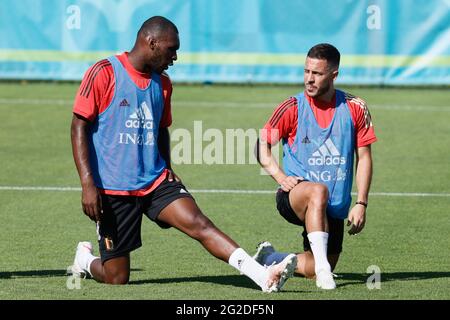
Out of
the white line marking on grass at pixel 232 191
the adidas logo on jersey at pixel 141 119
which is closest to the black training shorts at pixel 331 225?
the adidas logo on jersey at pixel 141 119

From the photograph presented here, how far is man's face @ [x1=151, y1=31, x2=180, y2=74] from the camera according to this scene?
8523mm

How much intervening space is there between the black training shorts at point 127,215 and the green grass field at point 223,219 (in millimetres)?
314

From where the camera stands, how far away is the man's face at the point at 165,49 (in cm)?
852

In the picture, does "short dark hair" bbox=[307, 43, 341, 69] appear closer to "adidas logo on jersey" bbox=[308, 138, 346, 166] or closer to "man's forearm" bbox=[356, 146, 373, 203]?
"adidas logo on jersey" bbox=[308, 138, 346, 166]

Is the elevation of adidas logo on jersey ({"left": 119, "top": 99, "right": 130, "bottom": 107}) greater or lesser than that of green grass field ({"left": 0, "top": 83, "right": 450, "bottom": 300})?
greater

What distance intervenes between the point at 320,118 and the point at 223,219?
3.20m

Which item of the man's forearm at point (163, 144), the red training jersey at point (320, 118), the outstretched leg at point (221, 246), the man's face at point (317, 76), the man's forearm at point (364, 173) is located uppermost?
the man's face at point (317, 76)

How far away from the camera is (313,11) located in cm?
2359

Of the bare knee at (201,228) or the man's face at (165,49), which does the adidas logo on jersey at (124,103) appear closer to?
the man's face at (165,49)

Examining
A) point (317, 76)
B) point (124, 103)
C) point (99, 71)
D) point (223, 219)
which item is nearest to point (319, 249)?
point (317, 76)

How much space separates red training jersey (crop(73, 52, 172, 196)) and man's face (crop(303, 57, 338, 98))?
1.09 meters

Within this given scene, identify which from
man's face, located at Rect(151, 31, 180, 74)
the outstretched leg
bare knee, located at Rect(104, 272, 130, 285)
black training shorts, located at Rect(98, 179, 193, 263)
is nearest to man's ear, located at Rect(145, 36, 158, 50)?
man's face, located at Rect(151, 31, 180, 74)

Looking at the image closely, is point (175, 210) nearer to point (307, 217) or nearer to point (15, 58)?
point (307, 217)

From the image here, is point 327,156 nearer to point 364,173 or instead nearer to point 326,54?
point 364,173
